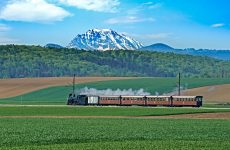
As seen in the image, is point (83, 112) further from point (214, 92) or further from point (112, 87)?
point (112, 87)

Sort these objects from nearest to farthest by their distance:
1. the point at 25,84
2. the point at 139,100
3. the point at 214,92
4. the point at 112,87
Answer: the point at 139,100
the point at 214,92
the point at 112,87
the point at 25,84

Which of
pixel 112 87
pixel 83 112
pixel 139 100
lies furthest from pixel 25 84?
pixel 83 112

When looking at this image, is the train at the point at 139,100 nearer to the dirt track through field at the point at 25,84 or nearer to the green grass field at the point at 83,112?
the green grass field at the point at 83,112

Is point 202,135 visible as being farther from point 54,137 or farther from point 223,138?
point 54,137

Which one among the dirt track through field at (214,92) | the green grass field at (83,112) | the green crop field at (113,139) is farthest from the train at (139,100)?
the green crop field at (113,139)

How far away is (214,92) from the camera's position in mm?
148125

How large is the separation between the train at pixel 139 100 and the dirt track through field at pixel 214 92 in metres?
24.1

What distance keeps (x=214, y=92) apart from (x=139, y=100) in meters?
37.0

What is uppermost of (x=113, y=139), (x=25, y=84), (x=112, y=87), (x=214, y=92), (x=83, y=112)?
(x=25, y=84)

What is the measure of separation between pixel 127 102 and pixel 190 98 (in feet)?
45.3

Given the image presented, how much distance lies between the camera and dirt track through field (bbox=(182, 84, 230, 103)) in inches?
5468

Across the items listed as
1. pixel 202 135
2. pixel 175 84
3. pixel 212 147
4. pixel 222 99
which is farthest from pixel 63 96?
pixel 212 147

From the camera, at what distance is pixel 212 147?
32625mm

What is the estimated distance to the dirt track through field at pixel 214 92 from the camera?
139 metres
